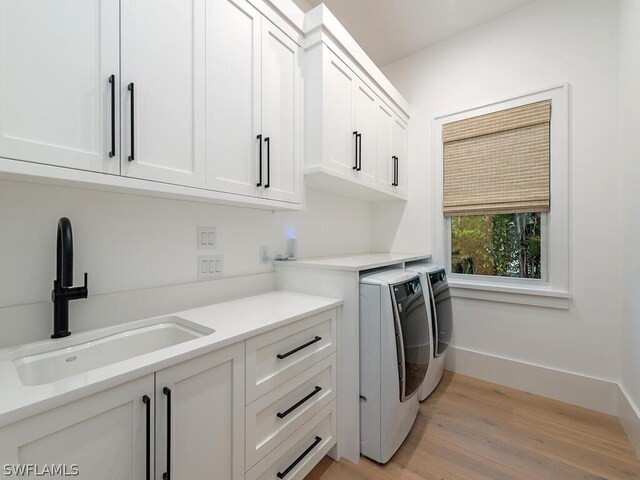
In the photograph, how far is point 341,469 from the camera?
1456 millimetres

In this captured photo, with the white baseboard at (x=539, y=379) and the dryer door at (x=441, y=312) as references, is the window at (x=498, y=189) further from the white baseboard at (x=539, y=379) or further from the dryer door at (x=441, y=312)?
the white baseboard at (x=539, y=379)

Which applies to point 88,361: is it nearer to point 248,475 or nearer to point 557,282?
point 248,475

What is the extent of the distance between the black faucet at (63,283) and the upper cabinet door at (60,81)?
0.26m

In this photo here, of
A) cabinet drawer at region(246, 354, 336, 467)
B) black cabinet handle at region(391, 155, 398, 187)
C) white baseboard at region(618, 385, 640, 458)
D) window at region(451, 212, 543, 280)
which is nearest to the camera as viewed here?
cabinet drawer at region(246, 354, 336, 467)

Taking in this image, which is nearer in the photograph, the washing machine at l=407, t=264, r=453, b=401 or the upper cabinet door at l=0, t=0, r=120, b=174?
the upper cabinet door at l=0, t=0, r=120, b=174

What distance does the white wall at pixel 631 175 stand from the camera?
1578 millimetres

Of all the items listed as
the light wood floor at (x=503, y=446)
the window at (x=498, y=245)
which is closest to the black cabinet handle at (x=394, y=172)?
the window at (x=498, y=245)

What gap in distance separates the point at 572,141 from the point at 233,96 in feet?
7.79

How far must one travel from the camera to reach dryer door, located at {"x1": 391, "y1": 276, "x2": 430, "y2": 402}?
149cm

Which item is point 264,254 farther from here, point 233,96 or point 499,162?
point 499,162

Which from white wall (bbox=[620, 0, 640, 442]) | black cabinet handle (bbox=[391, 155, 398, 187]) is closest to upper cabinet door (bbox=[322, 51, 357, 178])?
black cabinet handle (bbox=[391, 155, 398, 187])

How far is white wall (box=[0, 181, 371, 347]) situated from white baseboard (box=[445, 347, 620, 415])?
6.29 ft

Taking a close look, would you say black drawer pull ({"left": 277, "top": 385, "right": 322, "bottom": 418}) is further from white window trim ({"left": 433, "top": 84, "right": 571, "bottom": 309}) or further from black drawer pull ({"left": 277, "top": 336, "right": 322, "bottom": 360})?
white window trim ({"left": 433, "top": 84, "right": 571, "bottom": 309})

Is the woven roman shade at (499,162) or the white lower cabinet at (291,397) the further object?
the woven roman shade at (499,162)
